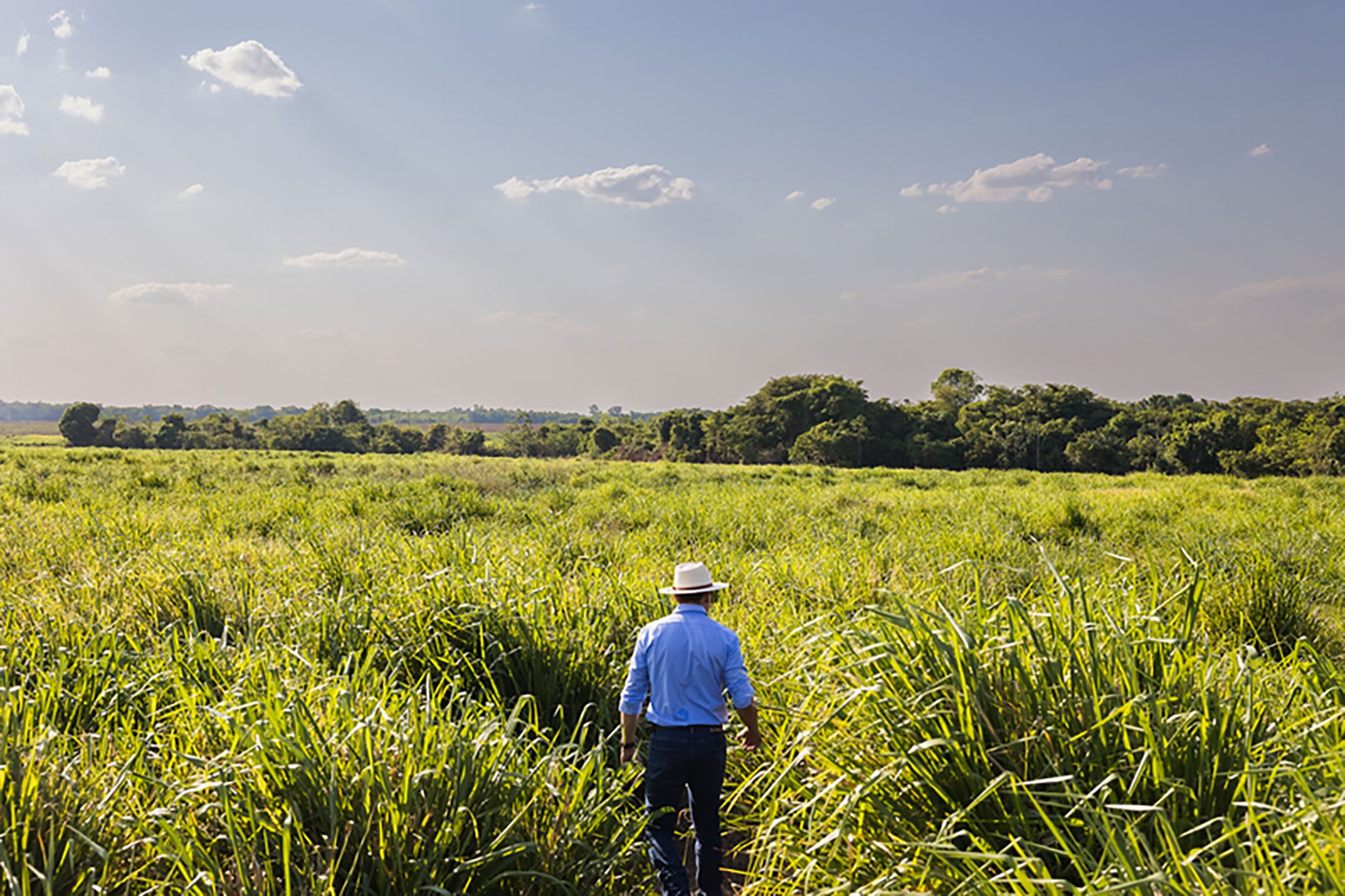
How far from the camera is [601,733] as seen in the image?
353cm

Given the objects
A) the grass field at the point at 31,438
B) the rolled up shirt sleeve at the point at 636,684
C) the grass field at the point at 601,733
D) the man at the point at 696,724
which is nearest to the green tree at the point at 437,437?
the grass field at the point at 31,438

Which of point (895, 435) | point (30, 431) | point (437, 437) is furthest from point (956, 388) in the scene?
point (30, 431)

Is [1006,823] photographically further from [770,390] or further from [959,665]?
[770,390]

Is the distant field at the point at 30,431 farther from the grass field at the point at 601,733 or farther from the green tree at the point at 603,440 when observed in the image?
the grass field at the point at 601,733

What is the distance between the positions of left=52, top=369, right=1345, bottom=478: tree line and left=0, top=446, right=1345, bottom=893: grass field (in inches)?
2164

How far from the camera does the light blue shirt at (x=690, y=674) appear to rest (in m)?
3.06

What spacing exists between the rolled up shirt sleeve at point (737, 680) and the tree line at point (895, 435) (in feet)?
184

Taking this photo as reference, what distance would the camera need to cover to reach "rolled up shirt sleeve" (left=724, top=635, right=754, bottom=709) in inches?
120

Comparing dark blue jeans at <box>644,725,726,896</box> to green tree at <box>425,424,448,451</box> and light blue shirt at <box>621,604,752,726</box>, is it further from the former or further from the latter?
green tree at <box>425,424,448,451</box>

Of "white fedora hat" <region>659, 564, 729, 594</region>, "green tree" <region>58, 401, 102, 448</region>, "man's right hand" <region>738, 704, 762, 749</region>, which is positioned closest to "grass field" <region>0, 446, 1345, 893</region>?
"man's right hand" <region>738, 704, 762, 749</region>

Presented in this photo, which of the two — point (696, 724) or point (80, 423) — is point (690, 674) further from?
point (80, 423)

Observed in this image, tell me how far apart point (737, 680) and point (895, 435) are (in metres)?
65.8

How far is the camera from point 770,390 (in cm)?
7825

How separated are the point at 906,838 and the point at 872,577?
3.44 meters
